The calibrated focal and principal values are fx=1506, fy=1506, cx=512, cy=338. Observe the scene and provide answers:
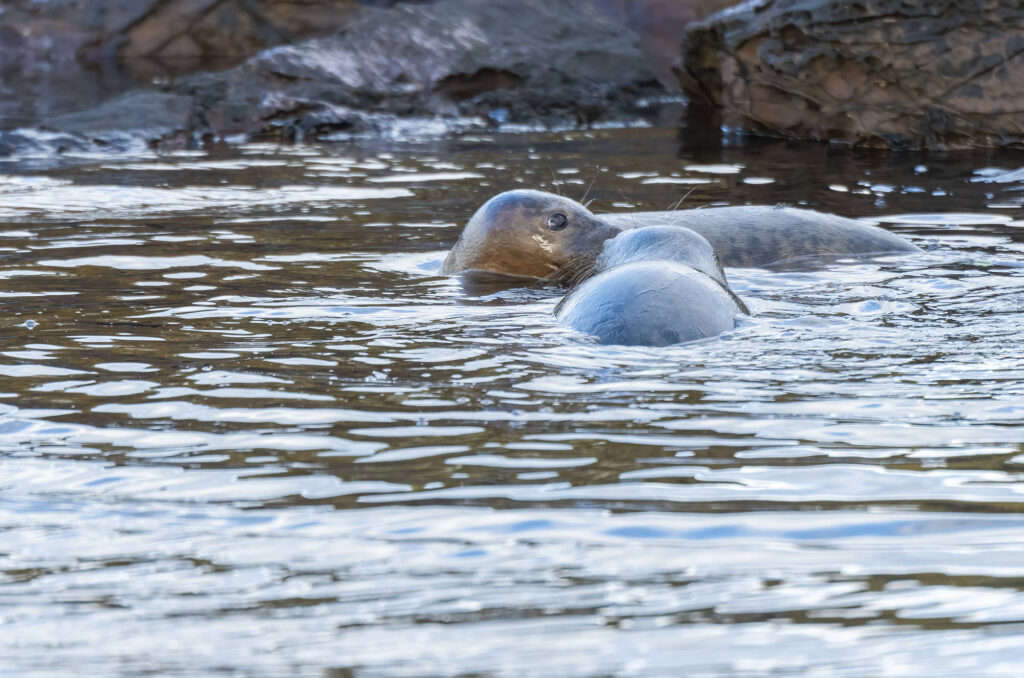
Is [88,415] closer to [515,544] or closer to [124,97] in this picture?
[515,544]

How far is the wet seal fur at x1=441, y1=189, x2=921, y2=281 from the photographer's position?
7.91m

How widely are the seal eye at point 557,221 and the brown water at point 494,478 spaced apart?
0.65m

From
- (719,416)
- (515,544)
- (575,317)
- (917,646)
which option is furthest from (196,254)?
(917,646)

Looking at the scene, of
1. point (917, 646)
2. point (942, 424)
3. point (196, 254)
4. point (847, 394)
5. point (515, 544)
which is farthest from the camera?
point (196, 254)

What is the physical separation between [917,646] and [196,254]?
5.73m

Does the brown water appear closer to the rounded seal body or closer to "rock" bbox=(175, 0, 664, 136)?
the rounded seal body

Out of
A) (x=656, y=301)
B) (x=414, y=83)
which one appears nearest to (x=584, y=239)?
(x=656, y=301)

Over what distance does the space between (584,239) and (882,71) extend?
5284mm

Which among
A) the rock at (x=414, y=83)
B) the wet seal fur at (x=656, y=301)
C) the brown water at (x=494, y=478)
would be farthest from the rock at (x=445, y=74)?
the wet seal fur at (x=656, y=301)

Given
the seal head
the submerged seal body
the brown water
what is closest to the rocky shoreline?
the submerged seal body

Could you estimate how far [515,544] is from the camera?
11.0 ft

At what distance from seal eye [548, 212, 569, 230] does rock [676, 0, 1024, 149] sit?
5.16 metres

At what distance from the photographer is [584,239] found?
7965 millimetres

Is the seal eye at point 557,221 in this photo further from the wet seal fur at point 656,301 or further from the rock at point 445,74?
the rock at point 445,74
